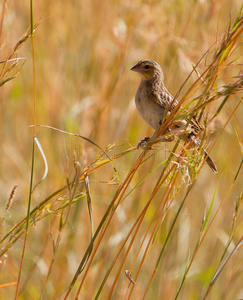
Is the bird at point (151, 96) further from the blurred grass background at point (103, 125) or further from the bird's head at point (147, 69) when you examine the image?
the blurred grass background at point (103, 125)

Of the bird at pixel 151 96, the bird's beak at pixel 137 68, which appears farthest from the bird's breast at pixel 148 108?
the bird's beak at pixel 137 68

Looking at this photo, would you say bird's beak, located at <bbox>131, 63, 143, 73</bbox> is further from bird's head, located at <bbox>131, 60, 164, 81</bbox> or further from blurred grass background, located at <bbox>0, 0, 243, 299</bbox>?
blurred grass background, located at <bbox>0, 0, 243, 299</bbox>

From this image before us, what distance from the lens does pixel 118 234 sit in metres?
3.12

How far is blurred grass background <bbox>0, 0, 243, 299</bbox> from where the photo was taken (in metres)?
3.00

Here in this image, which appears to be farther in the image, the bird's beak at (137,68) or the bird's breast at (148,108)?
the bird's beak at (137,68)

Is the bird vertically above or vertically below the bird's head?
below

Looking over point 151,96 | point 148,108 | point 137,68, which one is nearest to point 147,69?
point 137,68

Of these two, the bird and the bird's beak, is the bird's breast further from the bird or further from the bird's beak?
the bird's beak

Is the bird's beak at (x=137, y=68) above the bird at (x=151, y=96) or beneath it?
above

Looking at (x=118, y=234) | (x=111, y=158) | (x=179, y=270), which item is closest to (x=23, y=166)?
(x=118, y=234)

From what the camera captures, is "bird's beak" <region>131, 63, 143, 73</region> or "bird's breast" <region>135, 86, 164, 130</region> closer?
"bird's breast" <region>135, 86, 164, 130</region>

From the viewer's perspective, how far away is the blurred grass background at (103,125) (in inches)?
118

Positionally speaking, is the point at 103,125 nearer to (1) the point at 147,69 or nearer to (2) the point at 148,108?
(2) the point at 148,108

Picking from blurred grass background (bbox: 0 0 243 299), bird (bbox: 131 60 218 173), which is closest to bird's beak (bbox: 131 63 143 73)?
bird (bbox: 131 60 218 173)
